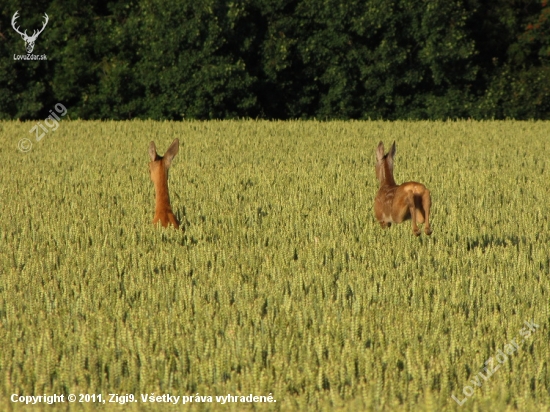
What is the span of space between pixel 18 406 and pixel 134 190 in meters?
7.63

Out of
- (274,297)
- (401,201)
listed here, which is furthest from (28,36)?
(274,297)

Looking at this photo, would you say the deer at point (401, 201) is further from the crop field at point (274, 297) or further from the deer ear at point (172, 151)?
the deer ear at point (172, 151)

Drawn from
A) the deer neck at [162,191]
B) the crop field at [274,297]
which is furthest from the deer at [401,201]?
the deer neck at [162,191]

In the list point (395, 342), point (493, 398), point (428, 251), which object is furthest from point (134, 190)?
point (493, 398)

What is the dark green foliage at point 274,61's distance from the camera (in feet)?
95.7

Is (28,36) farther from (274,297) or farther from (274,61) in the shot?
(274,297)

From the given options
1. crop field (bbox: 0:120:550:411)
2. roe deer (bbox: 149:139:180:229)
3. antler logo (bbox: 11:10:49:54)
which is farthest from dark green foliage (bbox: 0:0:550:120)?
roe deer (bbox: 149:139:180:229)

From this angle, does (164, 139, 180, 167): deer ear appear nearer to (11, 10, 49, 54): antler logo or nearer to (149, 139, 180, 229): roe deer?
(149, 139, 180, 229): roe deer

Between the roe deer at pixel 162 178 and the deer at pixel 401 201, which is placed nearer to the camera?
the deer at pixel 401 201

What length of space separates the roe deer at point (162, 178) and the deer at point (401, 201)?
6.04 feet

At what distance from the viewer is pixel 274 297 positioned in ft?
19.5

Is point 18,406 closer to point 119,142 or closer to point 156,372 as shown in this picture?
point 156,372

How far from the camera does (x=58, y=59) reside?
100ft

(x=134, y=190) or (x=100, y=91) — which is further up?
(x=100, y=91)
